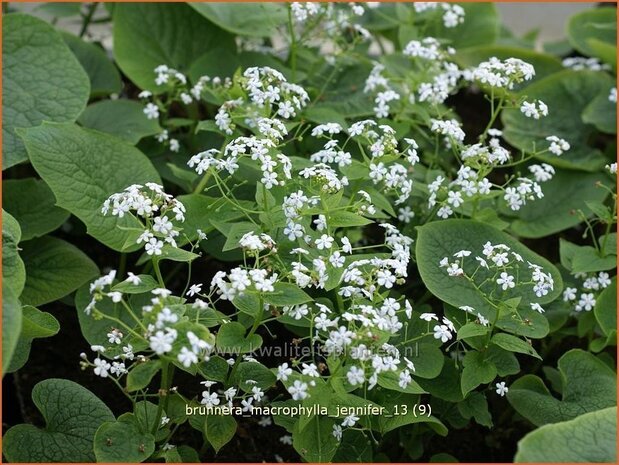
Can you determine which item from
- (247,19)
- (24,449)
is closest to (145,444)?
(24,449)

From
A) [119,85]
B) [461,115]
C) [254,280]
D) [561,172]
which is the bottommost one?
[461,115]

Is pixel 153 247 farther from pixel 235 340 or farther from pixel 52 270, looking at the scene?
pixel 52 270

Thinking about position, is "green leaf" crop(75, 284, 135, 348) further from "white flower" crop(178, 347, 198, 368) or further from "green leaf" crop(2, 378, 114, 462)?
"white flower" crop(178, 347, 198, 368)

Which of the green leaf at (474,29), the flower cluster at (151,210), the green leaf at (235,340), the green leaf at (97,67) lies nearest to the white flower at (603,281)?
the green leaf at (235,340)

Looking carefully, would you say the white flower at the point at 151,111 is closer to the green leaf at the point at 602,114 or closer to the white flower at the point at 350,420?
the white flower at the point at 350,420

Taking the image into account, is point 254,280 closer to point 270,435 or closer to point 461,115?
point 270,435

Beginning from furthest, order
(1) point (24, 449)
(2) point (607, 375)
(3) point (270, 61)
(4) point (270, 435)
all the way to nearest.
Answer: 1. (3) point (270, 61)
2. (4) point (270, 435)
3. (2) point (607, 375)
4. (1) point (24, 449)
